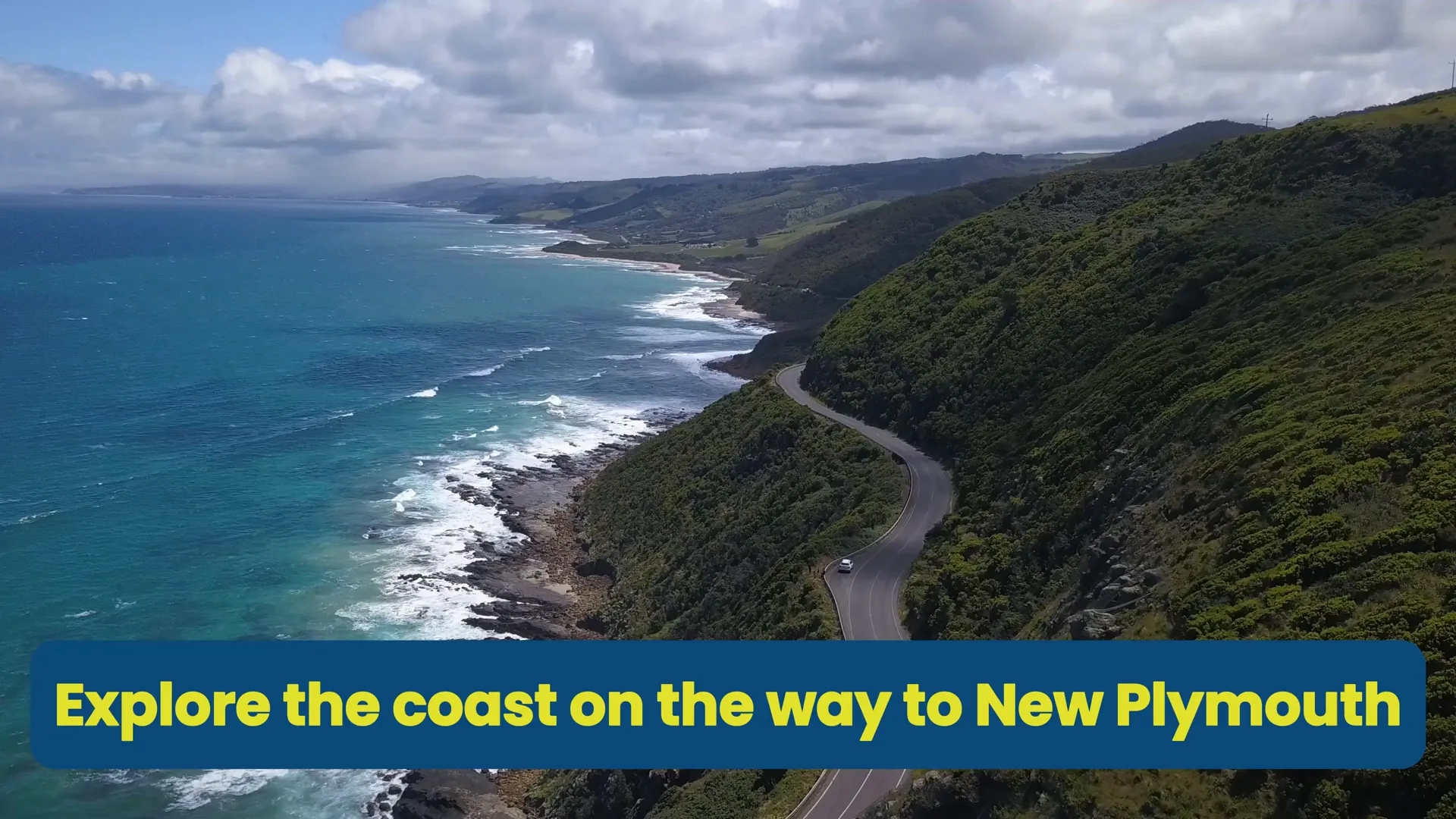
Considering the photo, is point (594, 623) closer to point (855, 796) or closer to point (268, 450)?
point (855, 796)

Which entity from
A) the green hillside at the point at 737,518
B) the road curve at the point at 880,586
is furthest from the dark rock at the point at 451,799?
the road curve at the point at 880,586

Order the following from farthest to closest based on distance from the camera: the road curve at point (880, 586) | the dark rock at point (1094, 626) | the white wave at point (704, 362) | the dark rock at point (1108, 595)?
1. the white wave at point (704, 362)
2. the road curve at point (880, 586)
3. the dark rock at point (1108, 595)
4. the dark rock at point (1094, 626)

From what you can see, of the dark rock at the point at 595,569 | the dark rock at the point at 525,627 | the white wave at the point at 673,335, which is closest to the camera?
the dark rock at the point at 525,627

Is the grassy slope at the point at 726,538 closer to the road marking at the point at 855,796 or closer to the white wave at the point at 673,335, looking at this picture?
the road marking at the point at 855,796

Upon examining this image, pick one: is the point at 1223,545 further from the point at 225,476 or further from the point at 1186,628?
the point at 225,476

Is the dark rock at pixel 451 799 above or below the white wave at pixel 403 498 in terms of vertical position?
below

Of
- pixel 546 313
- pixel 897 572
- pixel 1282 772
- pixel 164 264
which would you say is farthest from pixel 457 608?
pixel 164 264

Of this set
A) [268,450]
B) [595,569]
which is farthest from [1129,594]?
[268,450]
